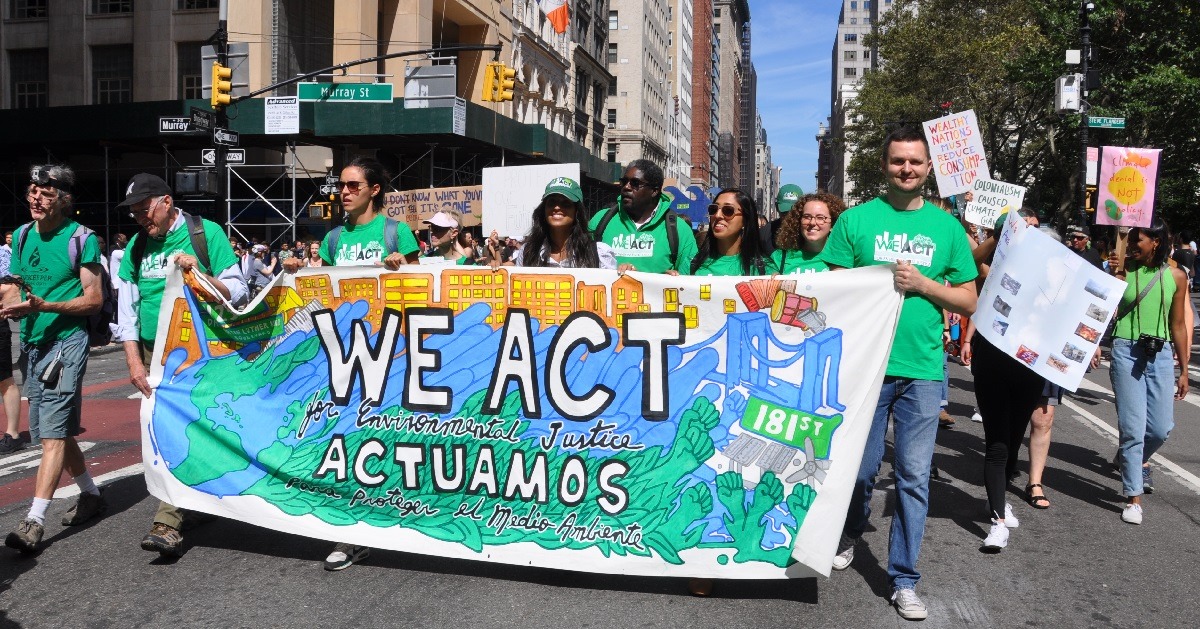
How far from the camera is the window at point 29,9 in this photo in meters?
33.6

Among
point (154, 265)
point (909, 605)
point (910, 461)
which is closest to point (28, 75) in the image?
point (154, 265)

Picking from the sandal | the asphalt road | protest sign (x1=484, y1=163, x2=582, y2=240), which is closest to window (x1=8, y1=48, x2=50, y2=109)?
protest sign (x1=484, y1=163, x2=582, y2=240)

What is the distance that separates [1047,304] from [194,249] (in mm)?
4255

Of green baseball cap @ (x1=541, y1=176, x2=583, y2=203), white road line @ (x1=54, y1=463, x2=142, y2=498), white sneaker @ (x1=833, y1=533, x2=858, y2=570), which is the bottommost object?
white road line @ (x1=54, y1=463, x2=142, y2=498)

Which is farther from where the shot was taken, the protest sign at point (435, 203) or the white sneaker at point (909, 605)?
the protest sign at point (435, 203)

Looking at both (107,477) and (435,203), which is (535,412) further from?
(435,203)

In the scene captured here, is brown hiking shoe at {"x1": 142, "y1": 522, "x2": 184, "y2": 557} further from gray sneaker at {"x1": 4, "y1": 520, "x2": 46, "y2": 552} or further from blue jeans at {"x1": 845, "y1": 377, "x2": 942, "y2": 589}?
blue jeans at {"x1": 845, "y1": 377, "x2": 942, "y2": 589}

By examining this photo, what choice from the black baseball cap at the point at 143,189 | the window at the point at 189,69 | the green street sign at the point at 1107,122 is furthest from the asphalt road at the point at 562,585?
the window at the point at 189,69

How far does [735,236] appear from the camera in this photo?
5.45 metres

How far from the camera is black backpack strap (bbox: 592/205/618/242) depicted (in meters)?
5.93

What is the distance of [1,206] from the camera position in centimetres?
3036

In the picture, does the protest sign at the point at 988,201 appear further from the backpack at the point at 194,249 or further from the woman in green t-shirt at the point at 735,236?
the backpack at the point at 194,249

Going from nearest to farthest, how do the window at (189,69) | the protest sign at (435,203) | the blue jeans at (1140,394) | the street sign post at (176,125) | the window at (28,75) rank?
the blue jeans at (1140,394) < the street sign post at (176,125) < the protest sign at (435,203) < the window at (189,69) < the window at (28,75)

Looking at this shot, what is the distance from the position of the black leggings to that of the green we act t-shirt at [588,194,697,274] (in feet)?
5.75
